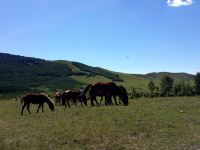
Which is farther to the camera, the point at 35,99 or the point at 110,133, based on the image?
the point at 35,99

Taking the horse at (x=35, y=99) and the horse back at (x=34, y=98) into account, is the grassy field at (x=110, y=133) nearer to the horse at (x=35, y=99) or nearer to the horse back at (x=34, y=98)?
the horse at (x=35, y=99)

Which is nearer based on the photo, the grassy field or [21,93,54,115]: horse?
the grassy field

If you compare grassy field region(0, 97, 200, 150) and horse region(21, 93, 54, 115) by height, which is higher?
horse region(21, 93, 54, 115)

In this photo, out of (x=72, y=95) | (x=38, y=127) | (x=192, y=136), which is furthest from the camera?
(x=72, y=95)

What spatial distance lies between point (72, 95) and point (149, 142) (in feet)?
101

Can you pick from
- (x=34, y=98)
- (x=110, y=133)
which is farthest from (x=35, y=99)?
(x=110, y=133)

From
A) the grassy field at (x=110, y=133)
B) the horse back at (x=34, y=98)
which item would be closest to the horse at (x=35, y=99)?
the horse back at (x=34, y=98)

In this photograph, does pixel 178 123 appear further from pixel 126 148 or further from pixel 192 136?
pixel 126 148

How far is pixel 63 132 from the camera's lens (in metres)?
22.1

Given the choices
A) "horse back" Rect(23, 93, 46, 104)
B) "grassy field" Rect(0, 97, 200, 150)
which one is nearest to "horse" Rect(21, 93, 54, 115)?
"horse back" Rect(23, 93, 46, 104)

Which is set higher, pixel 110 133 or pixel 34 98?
pixel 34 98

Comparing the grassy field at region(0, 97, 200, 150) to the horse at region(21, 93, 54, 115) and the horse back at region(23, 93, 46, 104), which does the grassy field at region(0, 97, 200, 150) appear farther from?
the horse back at region(23, 93, 46, 104)

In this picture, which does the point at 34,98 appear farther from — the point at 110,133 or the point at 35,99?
the point at 110,133

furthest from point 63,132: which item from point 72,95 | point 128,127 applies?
point 72,95
